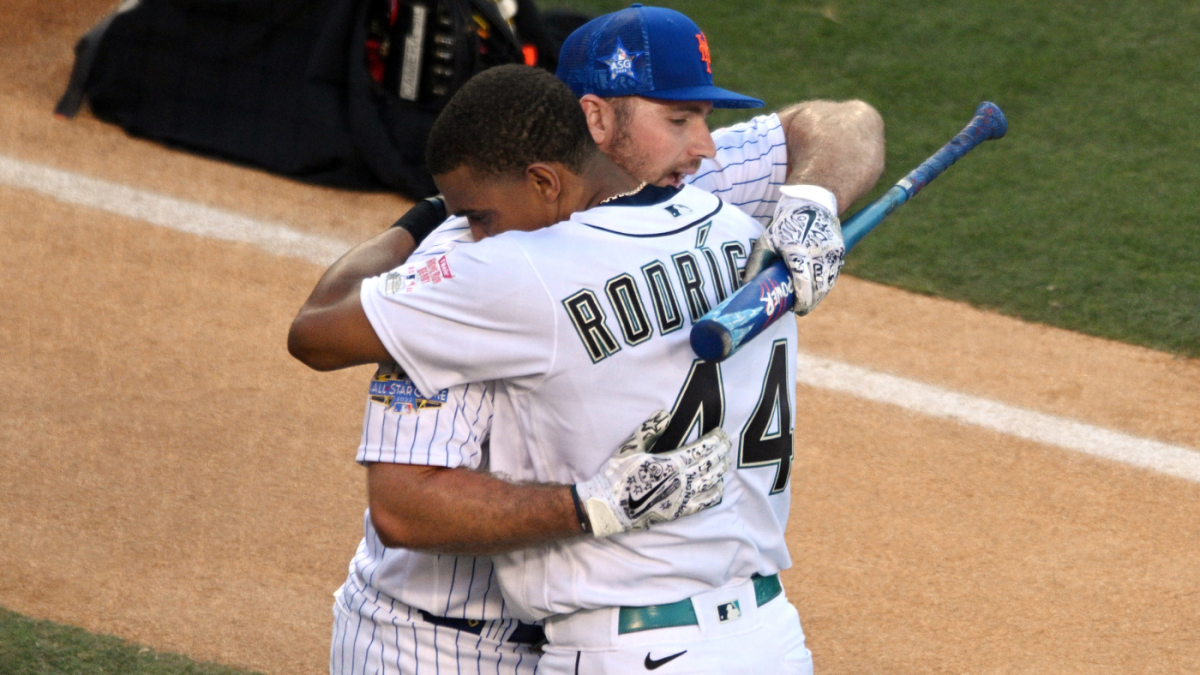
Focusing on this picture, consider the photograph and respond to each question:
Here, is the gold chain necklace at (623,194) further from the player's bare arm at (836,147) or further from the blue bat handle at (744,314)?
the player's bare arm at (836,147)

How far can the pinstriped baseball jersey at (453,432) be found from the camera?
220 centimetres

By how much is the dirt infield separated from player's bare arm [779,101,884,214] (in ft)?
4.62

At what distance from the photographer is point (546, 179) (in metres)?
2.25

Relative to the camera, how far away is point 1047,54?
7098 mm

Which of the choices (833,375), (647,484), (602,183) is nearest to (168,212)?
(833,375)

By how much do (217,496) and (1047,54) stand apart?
16.7ft

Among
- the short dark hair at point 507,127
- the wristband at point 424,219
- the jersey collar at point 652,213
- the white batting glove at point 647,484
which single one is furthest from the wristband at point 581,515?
the wristband at point 424,219

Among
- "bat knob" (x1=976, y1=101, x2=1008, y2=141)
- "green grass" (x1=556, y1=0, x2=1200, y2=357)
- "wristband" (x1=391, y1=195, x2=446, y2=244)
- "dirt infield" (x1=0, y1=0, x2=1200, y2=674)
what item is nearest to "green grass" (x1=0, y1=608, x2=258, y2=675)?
"dirt infield" (x1=0, y1=0, x2=1200, y2=674)

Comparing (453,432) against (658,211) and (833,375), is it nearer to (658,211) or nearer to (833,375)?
(658,211)

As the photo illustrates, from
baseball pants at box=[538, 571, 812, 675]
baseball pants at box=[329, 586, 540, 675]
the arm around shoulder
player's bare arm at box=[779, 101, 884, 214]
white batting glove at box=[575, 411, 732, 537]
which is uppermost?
the arm around shoulder

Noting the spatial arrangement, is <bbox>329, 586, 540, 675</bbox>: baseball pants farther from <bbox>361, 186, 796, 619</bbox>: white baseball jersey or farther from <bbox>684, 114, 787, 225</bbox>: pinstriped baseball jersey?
<bbox>684, 114, 787, 225</bbox>: pinstriped baseball jersey

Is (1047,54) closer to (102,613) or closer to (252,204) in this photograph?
(252,204)

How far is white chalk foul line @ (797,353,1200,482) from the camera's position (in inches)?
178

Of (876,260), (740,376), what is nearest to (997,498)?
(876,260)
